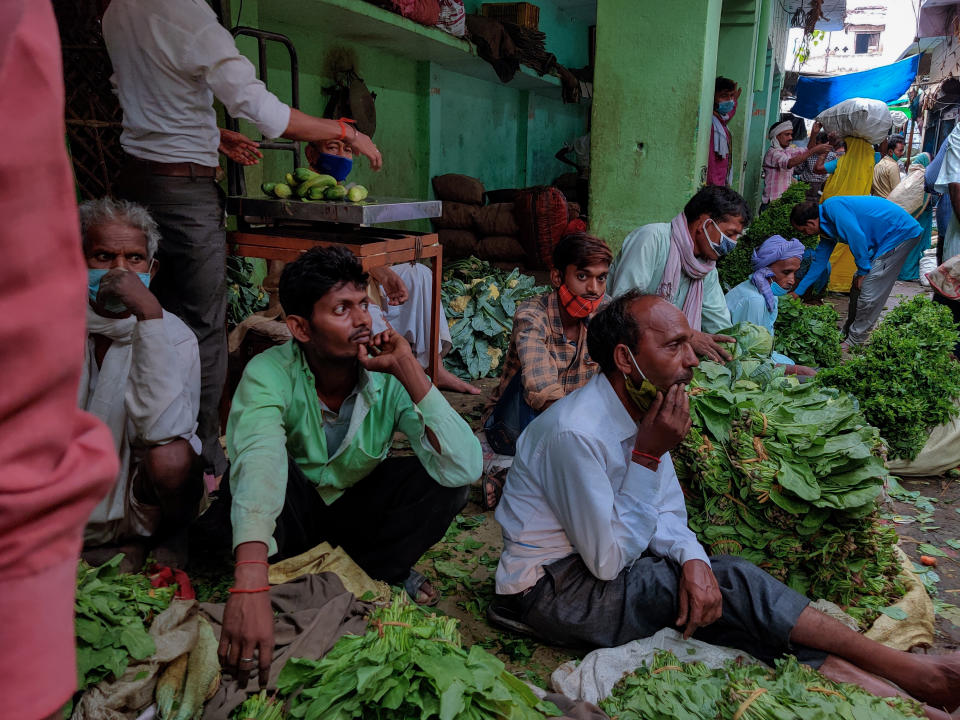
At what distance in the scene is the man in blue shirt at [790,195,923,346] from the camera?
7.24 metres

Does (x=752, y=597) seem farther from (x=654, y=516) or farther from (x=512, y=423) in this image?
(x=512, y=423)

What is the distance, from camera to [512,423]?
13.1 feet

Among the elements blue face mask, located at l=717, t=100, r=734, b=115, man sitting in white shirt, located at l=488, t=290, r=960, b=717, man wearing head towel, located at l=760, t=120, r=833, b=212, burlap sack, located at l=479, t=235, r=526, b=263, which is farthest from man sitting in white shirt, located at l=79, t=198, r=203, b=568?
man wearing head towel, located at l=760, t=120, r=833, b=212

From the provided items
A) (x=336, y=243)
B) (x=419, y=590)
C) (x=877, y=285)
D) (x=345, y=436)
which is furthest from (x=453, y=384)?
(x=877, y=285)

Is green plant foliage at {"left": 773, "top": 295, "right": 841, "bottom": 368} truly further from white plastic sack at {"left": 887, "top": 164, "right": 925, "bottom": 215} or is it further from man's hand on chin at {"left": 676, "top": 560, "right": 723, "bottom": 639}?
white plastic sack at {"left": 887, "top": 164, "right": 925, "bottom": 215}

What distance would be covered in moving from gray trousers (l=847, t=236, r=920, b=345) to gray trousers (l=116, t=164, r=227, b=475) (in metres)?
6.09

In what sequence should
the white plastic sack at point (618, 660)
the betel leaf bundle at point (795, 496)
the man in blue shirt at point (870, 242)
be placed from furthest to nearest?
the man in blue shirt at point (870, 242) < the betel leaf bundle at point (795, 496) < the white plastic sack at point (618, 660)

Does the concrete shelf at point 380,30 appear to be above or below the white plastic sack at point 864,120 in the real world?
above

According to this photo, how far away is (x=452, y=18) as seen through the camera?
7.72m

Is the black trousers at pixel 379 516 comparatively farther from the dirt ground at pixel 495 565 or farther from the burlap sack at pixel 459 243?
the burlap sack at pixel 459 243

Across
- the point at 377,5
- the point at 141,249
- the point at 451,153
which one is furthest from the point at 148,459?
the point at 451,153

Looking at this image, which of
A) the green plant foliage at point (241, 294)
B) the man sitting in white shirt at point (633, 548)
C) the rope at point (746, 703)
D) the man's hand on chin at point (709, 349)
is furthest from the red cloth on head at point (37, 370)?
the green plant foliage at point (241, 294)

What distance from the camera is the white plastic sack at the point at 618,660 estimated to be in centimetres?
240

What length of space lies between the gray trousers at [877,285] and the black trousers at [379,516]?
593cm
